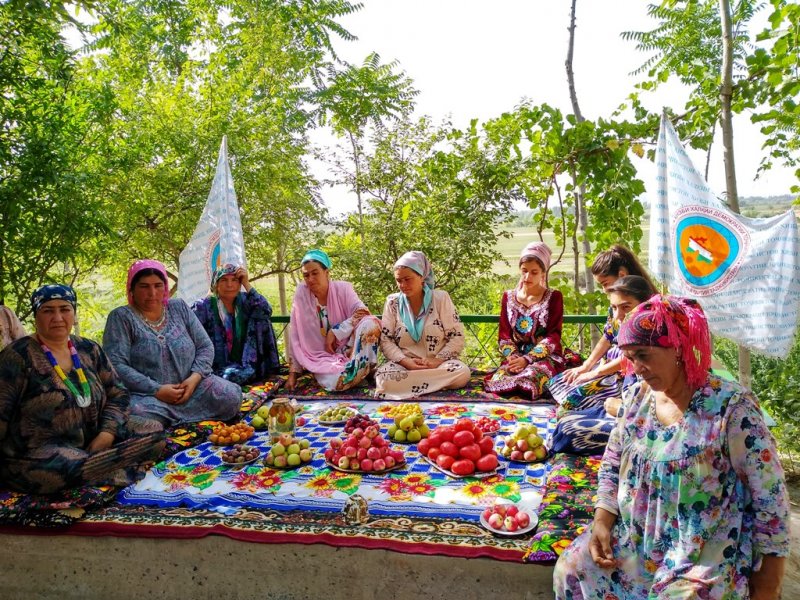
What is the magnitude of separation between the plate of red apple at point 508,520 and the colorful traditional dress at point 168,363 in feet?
8.45

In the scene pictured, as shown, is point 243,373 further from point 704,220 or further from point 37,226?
point 704,220

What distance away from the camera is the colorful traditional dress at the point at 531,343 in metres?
5.21

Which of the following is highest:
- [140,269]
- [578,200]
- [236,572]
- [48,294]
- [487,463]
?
[578,200]

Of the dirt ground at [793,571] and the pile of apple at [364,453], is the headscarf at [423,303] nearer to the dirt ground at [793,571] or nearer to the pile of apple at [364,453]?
the pile of apple at [364,453]

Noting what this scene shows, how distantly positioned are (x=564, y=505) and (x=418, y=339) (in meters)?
2.72

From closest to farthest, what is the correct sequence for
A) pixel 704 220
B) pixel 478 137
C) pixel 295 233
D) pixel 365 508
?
1. pixel 365 508
2. pixel 704 220
3. pixel 478 137
4. pixel 295 233

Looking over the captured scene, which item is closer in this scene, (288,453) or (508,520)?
(508,520)

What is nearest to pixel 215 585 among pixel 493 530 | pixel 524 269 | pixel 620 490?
pixel 493 530

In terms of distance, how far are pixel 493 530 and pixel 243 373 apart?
3.39 meters

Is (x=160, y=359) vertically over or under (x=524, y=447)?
over

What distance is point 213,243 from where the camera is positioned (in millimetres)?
6246

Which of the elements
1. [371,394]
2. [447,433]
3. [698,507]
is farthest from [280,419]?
[698,507]

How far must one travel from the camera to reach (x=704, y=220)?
438 centimetres

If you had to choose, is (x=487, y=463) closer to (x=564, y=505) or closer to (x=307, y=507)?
(x=564, y=505)
